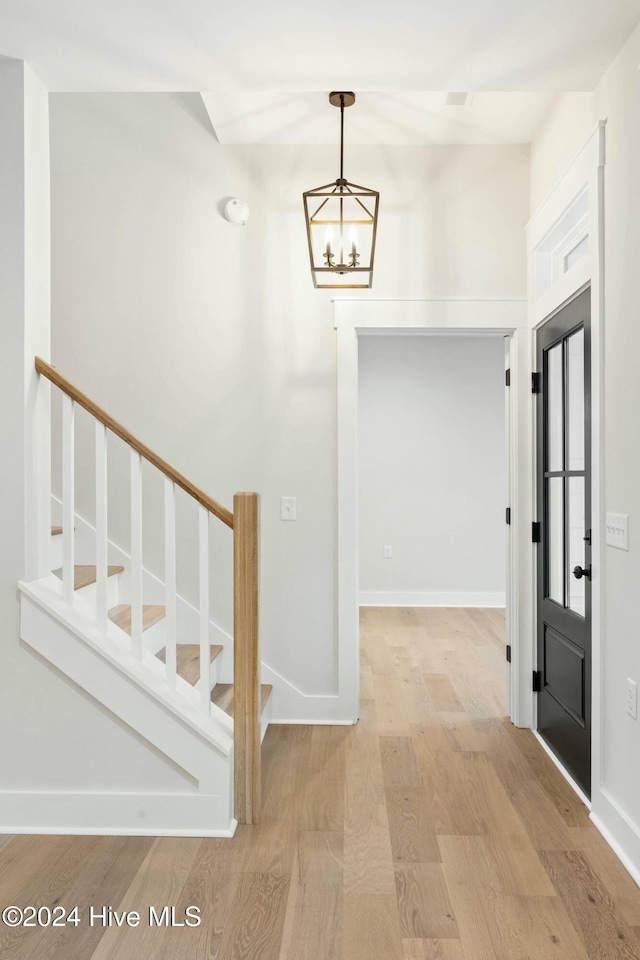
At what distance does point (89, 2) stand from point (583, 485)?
2361 mm

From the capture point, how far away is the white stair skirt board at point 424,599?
22.3 feet

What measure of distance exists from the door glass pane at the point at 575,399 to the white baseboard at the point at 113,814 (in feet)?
6.16

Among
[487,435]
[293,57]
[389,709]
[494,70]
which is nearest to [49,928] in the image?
[389,709]

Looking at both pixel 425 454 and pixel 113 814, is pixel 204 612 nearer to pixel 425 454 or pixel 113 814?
pixel 113 814

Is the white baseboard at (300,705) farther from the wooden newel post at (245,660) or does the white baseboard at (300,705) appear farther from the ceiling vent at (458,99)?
the ceiling vent at (458,99)

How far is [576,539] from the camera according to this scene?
2.91 metres

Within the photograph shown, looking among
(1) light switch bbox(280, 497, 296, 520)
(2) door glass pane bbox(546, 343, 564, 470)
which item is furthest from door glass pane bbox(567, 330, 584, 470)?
(1) light switch bbox(280, 497, 296, 520)

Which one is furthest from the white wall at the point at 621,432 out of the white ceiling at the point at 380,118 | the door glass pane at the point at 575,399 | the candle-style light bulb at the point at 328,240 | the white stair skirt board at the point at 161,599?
the white stair skirt board at the point at 161,599

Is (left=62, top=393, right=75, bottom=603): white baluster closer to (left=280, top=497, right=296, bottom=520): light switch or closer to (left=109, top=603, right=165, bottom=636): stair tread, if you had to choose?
(left=109, top=603, right=165, bottom=636): stair tread

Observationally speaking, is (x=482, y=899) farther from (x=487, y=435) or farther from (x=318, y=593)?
(x=487, y=435)

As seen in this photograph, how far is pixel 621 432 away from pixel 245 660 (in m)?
1.49

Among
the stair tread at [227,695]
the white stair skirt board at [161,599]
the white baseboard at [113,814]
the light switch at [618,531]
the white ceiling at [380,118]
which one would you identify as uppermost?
the white ceiling at [380,118]

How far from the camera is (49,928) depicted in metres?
1.92

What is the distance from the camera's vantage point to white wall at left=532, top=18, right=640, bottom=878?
2.23 metres
